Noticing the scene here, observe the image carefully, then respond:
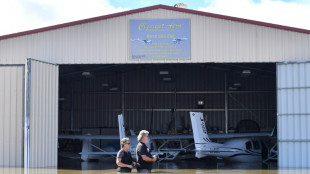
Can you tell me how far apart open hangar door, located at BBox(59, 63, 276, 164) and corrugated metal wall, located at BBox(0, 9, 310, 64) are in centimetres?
1479

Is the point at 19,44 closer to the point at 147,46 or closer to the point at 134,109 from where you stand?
the point at 147,46

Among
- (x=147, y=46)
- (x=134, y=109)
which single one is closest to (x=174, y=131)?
(x=134, y=109)

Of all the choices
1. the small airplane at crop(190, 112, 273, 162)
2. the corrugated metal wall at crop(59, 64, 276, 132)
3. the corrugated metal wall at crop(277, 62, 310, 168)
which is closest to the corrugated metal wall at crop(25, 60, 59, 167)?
the small airplane at crop(190, 112, 273, 162)

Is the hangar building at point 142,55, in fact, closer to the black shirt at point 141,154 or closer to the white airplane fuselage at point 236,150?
the white airplane fuselage at point 236,150

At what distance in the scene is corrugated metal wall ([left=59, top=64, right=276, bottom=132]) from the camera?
33375 millimetres

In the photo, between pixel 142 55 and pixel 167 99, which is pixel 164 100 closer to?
pixel 167 99

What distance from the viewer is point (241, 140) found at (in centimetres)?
2455

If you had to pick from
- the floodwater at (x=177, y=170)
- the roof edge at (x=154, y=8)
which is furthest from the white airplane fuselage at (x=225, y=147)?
the roof edge at (x=154, y=8)

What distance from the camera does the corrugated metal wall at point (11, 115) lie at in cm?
1742

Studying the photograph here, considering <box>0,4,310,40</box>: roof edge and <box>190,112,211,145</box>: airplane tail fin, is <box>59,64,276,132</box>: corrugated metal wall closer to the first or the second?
<box>190,112,211,145</box>: airplane tail fin

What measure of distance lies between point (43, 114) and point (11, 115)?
1267mm

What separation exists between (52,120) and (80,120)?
53.5ft

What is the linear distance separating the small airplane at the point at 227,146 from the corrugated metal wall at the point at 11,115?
295 inches

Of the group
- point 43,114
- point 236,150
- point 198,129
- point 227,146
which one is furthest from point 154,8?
point 236,150
